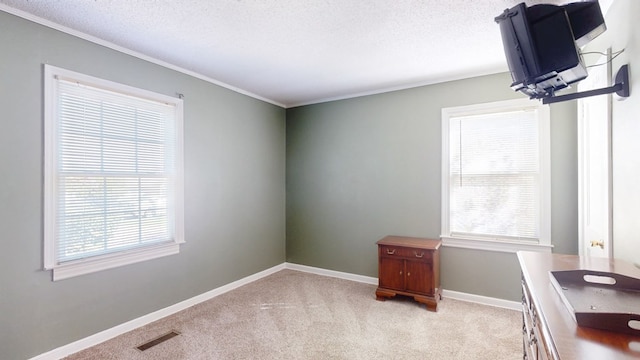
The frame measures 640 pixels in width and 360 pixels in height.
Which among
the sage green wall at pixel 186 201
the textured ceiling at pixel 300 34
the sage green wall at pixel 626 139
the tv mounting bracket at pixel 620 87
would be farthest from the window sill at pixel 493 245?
the sage green wall at pixel 186 201

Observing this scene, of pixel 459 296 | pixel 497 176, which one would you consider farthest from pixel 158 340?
pixel 497 176

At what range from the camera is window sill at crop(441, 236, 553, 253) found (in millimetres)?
3053

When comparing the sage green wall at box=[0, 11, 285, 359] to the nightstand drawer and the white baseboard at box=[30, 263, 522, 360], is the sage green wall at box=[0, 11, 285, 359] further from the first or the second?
the nightstand drawer

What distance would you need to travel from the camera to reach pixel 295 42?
2.58 metres

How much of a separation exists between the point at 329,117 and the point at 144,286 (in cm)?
296

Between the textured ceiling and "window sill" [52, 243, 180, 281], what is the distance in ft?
5.92

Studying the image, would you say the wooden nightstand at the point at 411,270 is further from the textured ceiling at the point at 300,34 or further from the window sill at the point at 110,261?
the window sill at the point at 110,261

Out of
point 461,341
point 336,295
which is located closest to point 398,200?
point 336,295

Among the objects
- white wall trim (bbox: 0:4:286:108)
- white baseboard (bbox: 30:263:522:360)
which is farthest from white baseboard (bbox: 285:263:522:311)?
white wall trim (bbox: 0:4:286:108)

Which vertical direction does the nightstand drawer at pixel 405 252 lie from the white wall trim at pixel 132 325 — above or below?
above

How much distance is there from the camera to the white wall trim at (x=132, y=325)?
2.33 m

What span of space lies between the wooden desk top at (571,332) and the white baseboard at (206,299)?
2.12 m

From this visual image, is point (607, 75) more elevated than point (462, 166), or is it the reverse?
point (607, 75)

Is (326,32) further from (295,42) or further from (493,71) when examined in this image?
(493,71)
